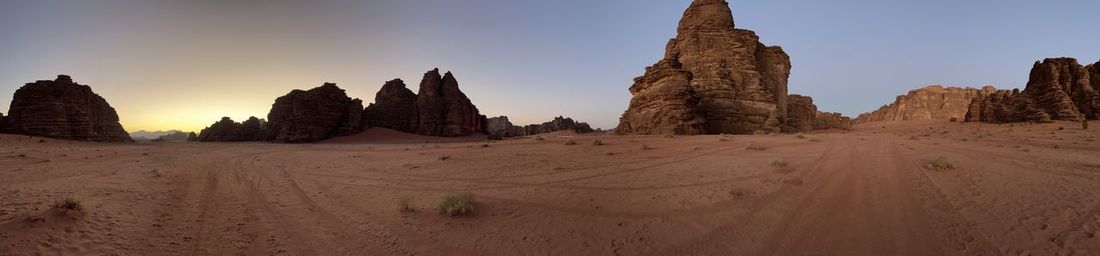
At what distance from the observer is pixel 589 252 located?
3854mm

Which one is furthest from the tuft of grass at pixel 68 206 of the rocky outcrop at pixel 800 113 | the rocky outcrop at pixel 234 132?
the rocky outcrop at pixel 800 113

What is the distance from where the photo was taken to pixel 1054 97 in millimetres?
27125

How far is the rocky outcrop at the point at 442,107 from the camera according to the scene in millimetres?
38375

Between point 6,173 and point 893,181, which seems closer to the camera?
point 893,181

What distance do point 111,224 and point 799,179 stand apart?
950cm

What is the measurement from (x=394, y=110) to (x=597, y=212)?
38.2 metres

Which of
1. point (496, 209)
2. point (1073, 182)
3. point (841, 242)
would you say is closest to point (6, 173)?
point (496, 209)

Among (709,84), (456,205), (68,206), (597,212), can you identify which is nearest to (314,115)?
(68,206)

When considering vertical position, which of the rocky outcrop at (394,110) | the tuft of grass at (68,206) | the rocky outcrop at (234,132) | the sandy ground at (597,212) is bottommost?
the sandy ground at (597,212)

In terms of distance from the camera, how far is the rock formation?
2192 centimetres

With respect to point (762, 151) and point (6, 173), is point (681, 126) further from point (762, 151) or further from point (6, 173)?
point (6, 173)

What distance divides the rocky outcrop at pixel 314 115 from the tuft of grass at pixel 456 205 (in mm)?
31758

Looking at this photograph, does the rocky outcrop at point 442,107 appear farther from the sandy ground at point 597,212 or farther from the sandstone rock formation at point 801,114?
the sandstone rock formation at point 801,114

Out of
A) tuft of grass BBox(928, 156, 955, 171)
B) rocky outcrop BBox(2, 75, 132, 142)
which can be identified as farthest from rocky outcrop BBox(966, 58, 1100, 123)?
rocky outcrop BBox(2, 75, 132, 142)
